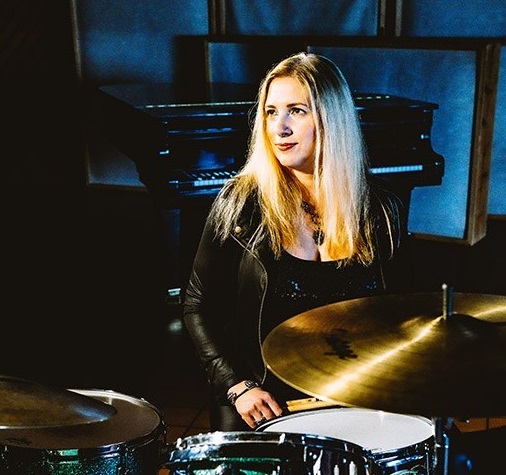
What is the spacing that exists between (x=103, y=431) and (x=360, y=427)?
1.89ft

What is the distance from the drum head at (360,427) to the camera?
174cm

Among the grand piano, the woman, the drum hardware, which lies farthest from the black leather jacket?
the grand piano

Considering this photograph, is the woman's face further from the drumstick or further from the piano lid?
the piano lid

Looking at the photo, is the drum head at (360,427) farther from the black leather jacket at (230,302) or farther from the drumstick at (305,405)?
the black leather jacket at (230,302)

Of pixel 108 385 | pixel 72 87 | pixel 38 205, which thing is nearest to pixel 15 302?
pixel 108 385

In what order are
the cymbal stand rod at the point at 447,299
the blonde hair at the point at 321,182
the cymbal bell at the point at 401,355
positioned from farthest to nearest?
1. the blonde hair at the point at 321,182
2. the cymbal stand rod at the point at 447,299
3. the cymbal bell at the point at 401,355

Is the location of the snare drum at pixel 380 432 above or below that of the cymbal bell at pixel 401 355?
below

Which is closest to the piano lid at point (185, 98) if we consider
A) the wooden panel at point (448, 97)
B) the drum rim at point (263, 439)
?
the wooden panel at point (448, 97)

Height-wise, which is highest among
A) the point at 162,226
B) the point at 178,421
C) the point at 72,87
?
the point at 72,87

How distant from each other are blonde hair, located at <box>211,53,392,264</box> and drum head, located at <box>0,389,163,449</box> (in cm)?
52

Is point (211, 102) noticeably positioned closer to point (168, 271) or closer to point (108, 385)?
point (168, 271)

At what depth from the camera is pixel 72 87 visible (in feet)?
21.2

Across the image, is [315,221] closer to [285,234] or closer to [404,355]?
[285,234]

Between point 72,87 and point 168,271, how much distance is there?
2.74 meters
